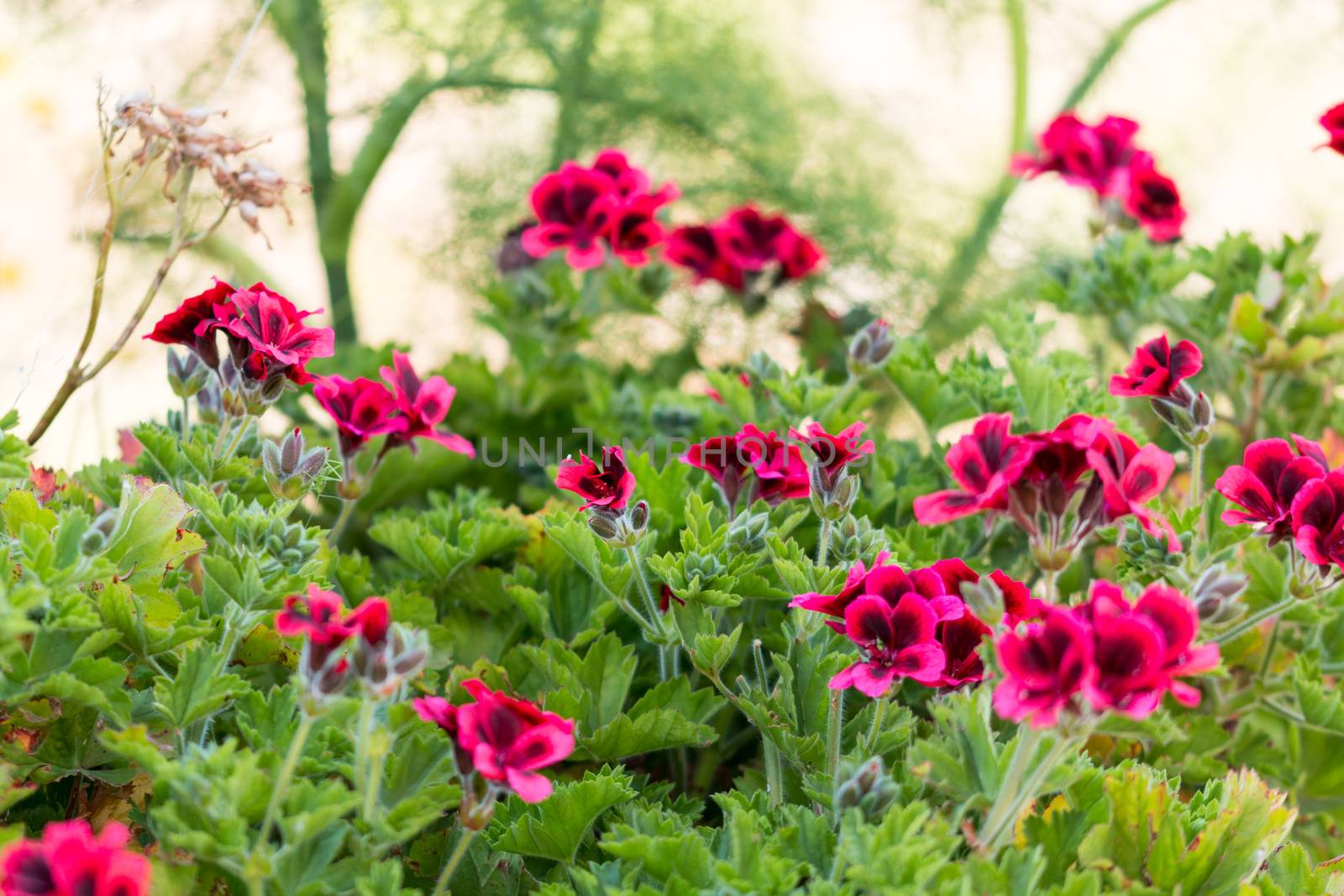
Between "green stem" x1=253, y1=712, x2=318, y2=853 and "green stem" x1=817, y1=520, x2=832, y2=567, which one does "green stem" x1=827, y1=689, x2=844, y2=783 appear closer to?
"green stem" x1=817, y1=520, x2=832, y2=567

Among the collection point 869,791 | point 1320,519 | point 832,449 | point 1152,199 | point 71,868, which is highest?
point 1152,199

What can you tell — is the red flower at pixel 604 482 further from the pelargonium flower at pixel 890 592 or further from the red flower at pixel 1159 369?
the red flower at pixel 1159 369

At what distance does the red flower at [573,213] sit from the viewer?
114 centimetres

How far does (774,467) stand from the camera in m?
0.77

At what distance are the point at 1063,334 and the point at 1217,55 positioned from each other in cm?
59

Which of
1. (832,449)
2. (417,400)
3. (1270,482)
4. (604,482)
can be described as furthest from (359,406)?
(1270,482)

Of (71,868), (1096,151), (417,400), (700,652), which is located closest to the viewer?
(71,868)

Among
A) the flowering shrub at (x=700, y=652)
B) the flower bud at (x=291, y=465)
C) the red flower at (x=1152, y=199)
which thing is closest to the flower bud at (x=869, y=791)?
the flowering shrub at (x=700, y=652)

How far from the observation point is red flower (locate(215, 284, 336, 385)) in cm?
68

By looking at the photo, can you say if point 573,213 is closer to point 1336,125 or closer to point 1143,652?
point 1336,125

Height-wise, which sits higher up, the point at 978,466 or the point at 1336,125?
the point at 1336,125

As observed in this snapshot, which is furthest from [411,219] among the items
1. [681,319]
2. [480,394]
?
[480,394]

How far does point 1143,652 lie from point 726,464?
0.36 meters

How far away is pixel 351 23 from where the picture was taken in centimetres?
164
